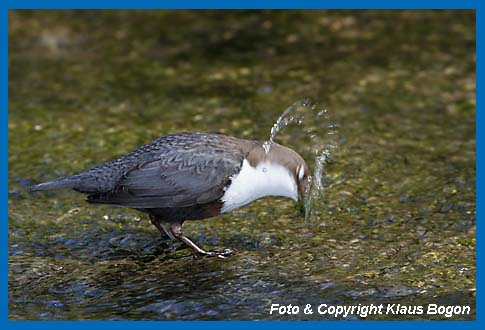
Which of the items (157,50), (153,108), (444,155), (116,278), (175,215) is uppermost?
(157,50)

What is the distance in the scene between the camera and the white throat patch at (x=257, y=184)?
5.36 metres

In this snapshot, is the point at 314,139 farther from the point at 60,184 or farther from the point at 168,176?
the point at 60,184

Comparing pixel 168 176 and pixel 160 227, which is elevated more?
pixel 168 176

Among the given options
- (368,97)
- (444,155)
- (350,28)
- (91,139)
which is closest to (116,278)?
(91,139)

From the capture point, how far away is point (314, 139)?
7.36m

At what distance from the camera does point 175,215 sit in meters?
5.45

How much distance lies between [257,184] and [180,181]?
457mm

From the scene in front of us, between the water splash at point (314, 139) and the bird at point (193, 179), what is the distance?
313 mm

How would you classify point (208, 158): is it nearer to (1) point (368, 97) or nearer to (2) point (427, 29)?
(1) point (368, 97)

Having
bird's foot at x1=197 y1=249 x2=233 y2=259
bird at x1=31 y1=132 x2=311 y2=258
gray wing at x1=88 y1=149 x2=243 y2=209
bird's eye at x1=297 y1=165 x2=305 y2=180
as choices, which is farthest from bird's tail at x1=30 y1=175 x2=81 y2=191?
bird's eye at x1=297 y1=165 x2=305 y2=180

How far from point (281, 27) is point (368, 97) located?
199 cm

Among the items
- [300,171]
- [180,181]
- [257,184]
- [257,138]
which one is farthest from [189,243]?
[257,138]

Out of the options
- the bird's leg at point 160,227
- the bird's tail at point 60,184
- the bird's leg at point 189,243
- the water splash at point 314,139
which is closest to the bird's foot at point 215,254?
the bird's leg at point 189,243

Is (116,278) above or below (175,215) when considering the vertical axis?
below
